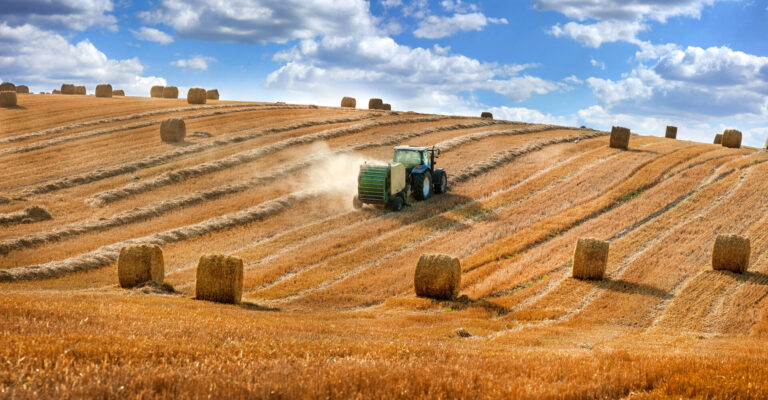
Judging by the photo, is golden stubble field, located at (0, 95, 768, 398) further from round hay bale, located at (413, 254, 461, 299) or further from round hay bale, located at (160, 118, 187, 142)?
round hay bale, located at (160, 118, 187, 142)

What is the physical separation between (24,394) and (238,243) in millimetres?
19213

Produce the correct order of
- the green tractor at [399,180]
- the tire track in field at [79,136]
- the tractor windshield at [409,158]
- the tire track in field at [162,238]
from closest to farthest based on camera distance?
the tire track in field at [162,238] < the green tractor at [399,180] < the tractor windshield at [409,158] < the tire track in field at [79,136]

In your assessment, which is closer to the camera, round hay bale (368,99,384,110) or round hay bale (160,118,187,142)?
round hay bale (160,118,187,142)

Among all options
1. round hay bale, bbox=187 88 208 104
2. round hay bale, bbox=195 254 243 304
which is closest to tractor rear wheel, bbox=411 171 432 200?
round hay bale, bbox=195 254 243 304

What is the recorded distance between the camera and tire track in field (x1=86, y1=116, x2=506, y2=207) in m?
29.4

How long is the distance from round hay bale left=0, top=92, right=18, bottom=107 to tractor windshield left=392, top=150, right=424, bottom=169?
38380 mm

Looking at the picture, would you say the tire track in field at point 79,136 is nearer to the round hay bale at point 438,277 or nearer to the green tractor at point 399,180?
the green tractor at point 399,180

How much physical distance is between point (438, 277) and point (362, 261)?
501 cm

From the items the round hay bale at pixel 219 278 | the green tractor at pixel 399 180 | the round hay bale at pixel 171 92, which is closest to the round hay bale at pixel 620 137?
the green tractor at pixel 399 180

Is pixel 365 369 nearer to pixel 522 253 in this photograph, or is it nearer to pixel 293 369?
pixel 293 369

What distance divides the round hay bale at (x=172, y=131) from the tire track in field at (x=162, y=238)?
44.6 ft

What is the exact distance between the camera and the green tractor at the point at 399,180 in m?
27.5

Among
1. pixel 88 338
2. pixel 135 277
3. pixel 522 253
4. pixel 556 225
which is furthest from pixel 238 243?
pixel 88 338

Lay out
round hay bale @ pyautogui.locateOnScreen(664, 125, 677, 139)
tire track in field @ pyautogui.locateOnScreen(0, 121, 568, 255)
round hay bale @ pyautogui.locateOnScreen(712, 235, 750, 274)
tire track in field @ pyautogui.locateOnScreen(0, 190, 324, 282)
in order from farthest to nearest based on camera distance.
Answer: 1. round hay bale @ pyautogui.locateOnScreen(664, 125, 677, 139)
2. tire track in field @ pyautogui.locateOnScreen(0, 121, 568, 255)
3. tire track in field @ pyautogui.locateOnScreen(0, 190, 324, 282)
4. round hay bale @ pyautogui.locateOnScreen(712, 235, 750, 274)
